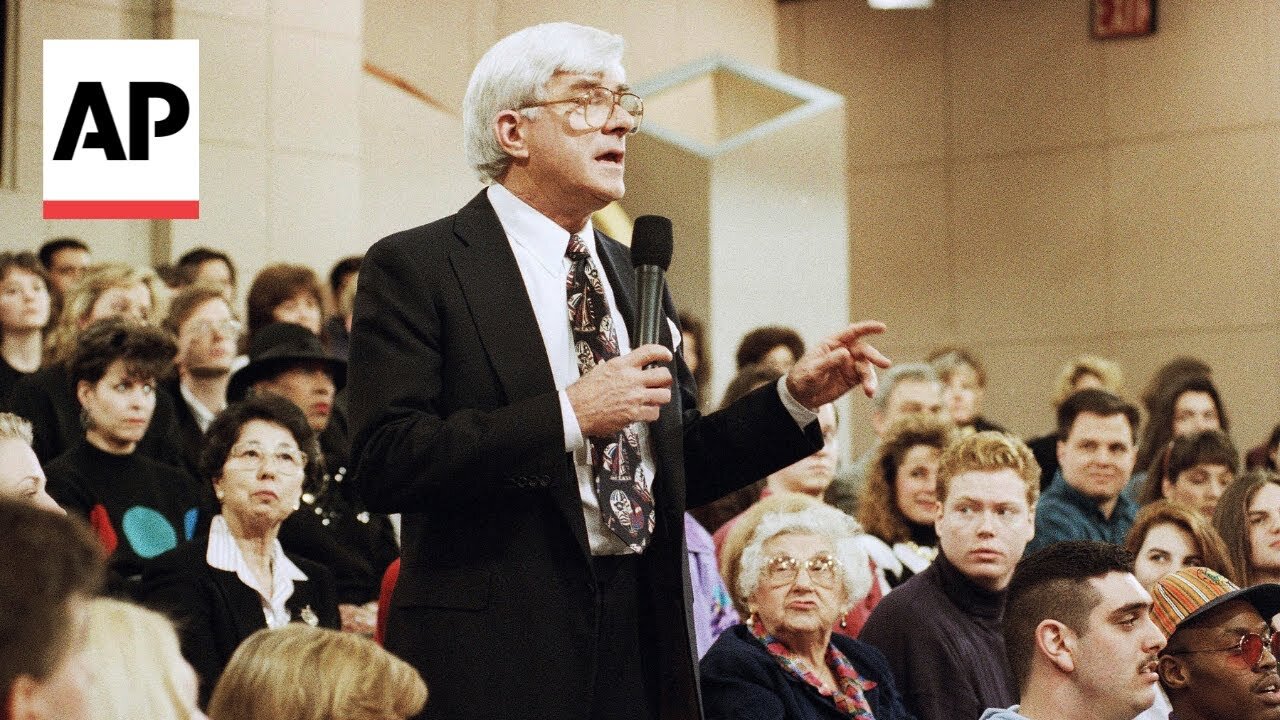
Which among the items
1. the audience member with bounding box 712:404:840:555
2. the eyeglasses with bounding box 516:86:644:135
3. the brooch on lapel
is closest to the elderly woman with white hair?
the brooch on lapel

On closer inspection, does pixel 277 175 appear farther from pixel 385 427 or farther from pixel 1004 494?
pixel 385 427

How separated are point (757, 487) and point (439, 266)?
2.78 metres

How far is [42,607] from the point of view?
1.40 metres

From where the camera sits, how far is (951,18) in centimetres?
1111

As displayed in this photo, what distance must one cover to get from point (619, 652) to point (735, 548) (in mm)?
1659

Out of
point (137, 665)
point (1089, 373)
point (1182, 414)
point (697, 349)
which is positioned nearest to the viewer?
point (137, 665)

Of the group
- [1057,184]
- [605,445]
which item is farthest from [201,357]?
[1057,184]

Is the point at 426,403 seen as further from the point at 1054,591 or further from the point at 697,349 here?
the point at 697,349

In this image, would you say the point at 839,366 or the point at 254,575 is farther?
the point at 254,575

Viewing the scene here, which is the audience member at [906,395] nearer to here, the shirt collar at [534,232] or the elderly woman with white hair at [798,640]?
the elderly woman with white hair at [798,640]

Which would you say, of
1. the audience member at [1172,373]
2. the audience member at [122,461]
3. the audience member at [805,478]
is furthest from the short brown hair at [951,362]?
the audience member at [122,461]

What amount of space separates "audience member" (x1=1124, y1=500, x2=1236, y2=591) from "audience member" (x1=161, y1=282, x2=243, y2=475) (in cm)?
247

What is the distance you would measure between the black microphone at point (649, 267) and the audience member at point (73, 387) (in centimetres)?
255

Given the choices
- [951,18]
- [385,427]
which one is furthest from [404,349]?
[951,18]
